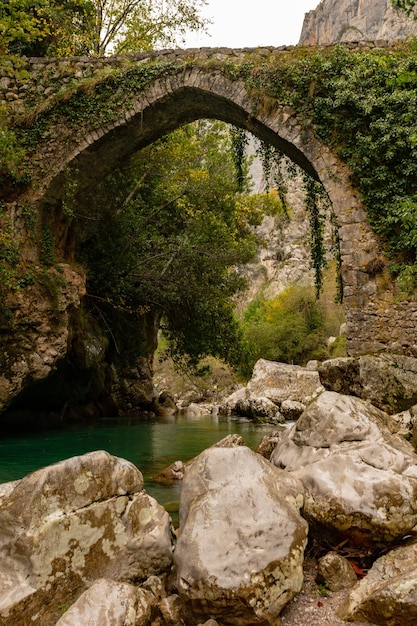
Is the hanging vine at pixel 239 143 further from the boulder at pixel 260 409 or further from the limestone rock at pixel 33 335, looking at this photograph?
the boulder at pixel 260 409

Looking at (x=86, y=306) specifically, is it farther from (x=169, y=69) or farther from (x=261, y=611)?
(x=261, y=611)

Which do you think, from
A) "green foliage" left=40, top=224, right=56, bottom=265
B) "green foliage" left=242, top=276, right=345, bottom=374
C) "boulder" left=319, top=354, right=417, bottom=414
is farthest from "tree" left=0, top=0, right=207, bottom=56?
"green foliage" left=242, top=276, right=345, bottom=374

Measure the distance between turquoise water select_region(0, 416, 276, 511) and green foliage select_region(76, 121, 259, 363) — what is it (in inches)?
120

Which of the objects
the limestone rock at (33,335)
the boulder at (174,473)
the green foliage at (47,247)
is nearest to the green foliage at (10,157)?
the green foliage at (47,247)

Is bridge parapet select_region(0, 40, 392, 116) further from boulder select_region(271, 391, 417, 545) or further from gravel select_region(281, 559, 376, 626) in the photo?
gravel select_region(281, 559, 376, 626)

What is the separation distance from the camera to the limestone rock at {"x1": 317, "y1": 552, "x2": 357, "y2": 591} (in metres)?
2.83

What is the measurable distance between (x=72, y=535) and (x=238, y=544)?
0.94 metres

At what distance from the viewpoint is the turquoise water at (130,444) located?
6289 mm

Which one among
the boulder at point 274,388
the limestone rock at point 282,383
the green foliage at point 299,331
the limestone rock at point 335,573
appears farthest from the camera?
the green foliage at point 299,331

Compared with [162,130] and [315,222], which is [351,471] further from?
[162,130]

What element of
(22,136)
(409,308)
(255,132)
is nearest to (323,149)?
(255,132)

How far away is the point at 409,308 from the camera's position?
24.2ft

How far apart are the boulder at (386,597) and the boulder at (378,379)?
380 centimetres

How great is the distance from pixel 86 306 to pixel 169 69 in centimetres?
637
